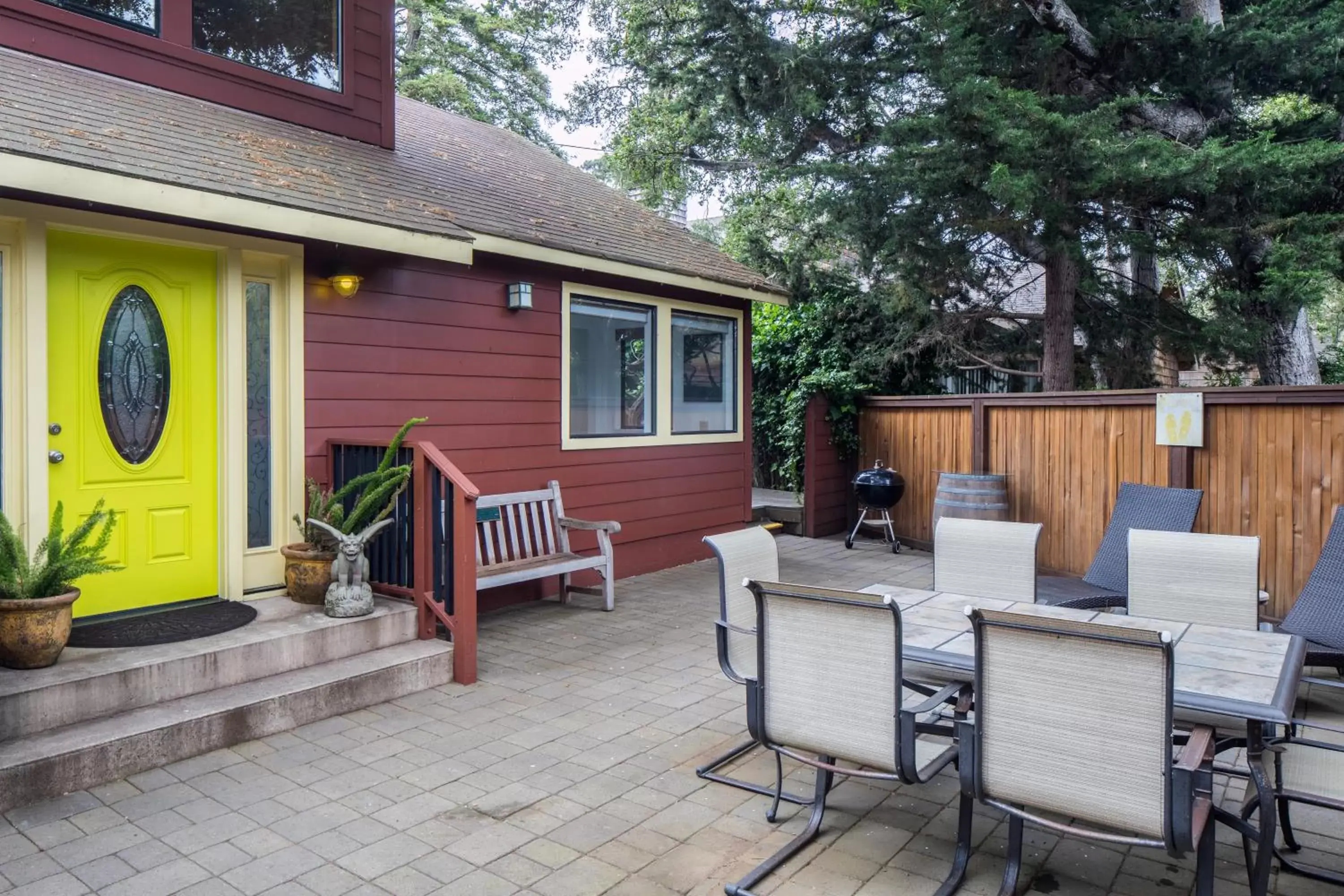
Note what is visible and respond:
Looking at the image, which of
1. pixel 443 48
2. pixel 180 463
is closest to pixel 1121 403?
pixel 180 463

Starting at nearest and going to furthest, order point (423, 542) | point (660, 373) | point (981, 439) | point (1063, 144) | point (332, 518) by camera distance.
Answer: point (332, 518)
point (423, 542)
point (1063, 144)
point (660, 373)
point (981, 439)

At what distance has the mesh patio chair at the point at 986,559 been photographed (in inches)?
137

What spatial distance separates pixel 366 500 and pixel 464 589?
0.64m

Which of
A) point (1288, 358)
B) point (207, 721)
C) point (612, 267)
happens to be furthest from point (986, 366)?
point (207, 721)

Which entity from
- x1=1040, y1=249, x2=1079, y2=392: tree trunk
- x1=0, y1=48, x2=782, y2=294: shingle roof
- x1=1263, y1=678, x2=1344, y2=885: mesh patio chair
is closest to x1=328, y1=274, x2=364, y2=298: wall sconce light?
x1=0, y1=48, x2=782, y2=294: shingle roof

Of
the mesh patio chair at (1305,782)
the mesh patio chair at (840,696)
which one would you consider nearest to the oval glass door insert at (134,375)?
the mesh patio chair at (840,696)

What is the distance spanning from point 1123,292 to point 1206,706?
24.8 feet

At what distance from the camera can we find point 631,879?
7.84 ft

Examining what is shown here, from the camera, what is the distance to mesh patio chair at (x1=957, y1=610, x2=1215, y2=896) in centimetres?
180

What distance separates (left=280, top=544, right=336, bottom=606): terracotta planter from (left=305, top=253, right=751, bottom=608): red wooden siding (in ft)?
1.93

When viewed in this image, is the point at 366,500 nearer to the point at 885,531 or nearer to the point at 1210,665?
the point at 1210,665

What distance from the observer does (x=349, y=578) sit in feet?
13.2

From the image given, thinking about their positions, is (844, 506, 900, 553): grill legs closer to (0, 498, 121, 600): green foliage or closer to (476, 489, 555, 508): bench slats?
(476, 489, 555, 508): bench slats

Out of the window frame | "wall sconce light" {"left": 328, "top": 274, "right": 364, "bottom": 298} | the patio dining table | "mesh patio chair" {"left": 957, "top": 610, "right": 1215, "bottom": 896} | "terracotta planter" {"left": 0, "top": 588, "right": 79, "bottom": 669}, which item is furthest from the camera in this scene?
the window frame
